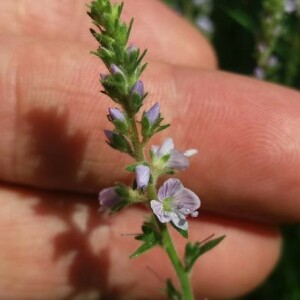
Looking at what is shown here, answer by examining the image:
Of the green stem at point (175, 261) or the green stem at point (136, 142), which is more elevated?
the green stem at point (136, 142)

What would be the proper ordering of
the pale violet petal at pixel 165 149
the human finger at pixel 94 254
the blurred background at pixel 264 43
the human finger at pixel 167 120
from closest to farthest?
the pale violet petal at pixel 165 149 → the human finger at pixel 167 120 → the human finger at pixel 94 254 → the blurred background at pixel 264 43

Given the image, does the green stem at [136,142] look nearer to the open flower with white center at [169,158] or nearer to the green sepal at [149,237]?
the open flower with white center at [169,158]

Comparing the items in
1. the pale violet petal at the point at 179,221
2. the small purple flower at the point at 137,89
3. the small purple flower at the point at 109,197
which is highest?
the small purple flower at the point at 137,89

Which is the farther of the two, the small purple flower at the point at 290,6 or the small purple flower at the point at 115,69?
the small purple flower at the point at 290,6

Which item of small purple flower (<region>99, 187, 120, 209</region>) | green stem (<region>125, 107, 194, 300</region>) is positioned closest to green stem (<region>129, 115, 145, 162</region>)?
green stem (<region>125, 107, 194, 300</region>)

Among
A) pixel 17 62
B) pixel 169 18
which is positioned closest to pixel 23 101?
pixel 17 62

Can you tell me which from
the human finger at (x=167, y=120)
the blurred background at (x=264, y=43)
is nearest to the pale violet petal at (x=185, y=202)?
the human finger at (x=167, y=120)

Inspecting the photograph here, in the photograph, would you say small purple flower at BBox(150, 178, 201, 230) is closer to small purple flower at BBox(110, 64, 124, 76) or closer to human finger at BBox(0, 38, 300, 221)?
small purple flower at BBox(110, 64, 124, 76)

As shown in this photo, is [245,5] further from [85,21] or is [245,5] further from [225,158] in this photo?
[225,158]
